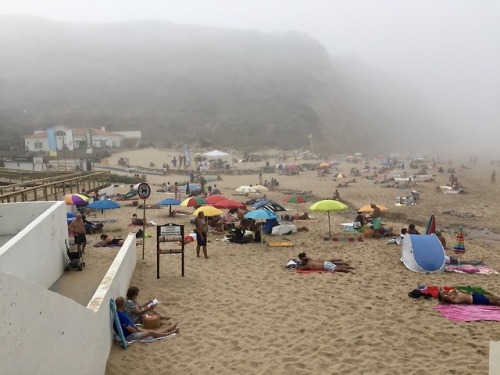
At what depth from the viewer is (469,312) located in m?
7.75

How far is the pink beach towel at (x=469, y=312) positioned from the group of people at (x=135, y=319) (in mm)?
4455

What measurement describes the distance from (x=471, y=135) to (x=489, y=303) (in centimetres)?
15440

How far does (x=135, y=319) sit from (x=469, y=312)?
5525mm

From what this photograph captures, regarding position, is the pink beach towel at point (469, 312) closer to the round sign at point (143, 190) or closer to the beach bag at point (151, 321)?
the beach bag at point (151, 321)

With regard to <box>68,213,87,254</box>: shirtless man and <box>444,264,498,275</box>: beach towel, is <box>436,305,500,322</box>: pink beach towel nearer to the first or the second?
<box>444,264,498,275</box>: beach towel

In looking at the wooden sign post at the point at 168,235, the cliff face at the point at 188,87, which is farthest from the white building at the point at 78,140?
the wooden sign post at the point at 168,235

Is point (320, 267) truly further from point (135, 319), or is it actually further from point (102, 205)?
point (102, 205)

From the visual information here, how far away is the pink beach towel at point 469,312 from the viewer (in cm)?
747

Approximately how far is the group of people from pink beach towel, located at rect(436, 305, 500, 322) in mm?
4455

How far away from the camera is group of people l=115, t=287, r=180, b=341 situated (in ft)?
21.8

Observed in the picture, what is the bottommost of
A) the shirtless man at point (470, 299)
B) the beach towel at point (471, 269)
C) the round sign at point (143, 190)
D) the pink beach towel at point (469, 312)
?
the beach towel at point (471, 269)

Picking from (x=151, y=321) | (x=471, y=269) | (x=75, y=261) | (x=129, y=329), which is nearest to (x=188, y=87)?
(x=75, y=261)

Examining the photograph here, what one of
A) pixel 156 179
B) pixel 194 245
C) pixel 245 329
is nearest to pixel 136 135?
pixel 156 179

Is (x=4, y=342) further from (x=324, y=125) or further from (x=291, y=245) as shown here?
(x=324, y=125)
